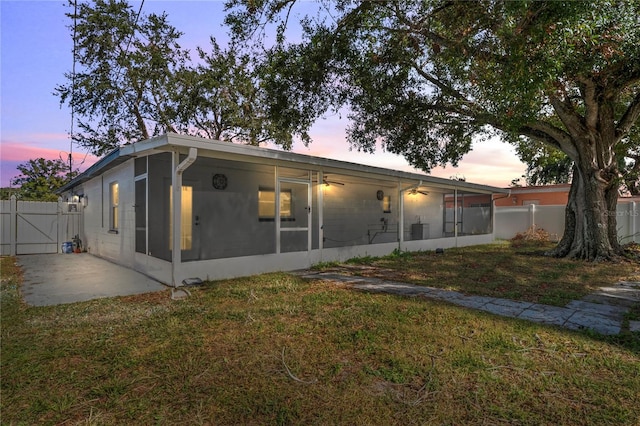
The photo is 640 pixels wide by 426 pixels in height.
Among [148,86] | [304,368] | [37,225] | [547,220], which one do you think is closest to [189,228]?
[304,368]

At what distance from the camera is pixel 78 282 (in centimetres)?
611

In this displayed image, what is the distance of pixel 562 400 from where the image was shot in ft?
7.52

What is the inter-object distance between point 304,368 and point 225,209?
619cm

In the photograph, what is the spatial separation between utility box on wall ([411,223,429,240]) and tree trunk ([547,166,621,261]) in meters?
4.13

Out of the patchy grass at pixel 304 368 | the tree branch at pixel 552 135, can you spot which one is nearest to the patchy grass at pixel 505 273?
the patchy grass at pixel 304 368

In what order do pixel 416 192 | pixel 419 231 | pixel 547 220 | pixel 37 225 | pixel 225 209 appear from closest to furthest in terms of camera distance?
pixel 225 209 → pixel 37 225 → pixel 416 192 → pixel 419 231 → pixel 547 220

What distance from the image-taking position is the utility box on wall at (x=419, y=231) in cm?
1261

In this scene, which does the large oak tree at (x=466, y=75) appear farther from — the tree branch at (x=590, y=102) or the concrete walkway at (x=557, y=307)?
the concrete walkway at (x=557, y=307)

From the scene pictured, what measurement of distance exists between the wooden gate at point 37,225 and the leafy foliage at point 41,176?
13.8m

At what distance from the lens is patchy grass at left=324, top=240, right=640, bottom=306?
220 inches

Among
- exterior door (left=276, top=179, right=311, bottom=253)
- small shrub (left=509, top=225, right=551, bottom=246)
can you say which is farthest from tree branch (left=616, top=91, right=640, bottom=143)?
exterior door (left=276, top=179, right=311, bottom=253)

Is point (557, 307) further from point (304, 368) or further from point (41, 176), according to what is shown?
point (41, 176)

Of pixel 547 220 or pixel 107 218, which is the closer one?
pixel 107 218

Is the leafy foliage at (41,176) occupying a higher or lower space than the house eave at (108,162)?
higher
